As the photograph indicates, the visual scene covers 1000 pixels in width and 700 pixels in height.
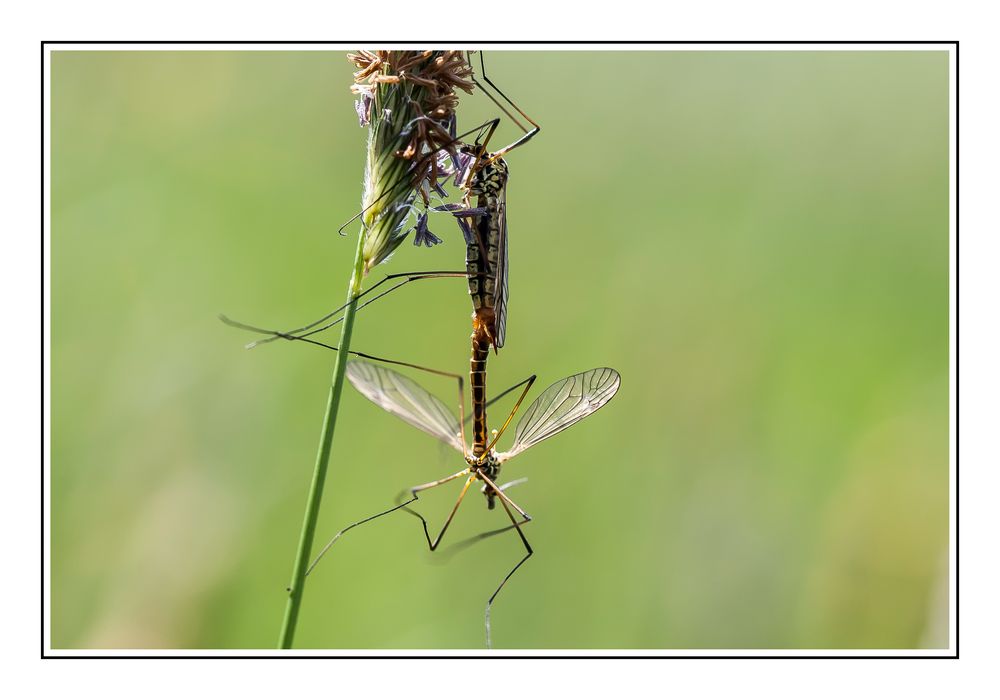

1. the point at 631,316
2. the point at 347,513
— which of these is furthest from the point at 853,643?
the point at 347,513

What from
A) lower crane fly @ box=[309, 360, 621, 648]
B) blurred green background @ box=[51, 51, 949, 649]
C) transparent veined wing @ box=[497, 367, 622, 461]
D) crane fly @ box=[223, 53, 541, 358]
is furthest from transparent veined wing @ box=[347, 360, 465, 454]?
blurred green background @ box=[51, 51, 949, 649]

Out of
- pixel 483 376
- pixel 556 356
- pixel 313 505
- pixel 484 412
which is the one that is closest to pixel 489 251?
pixel 483 376

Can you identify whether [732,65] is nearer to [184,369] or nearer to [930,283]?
[930,283]

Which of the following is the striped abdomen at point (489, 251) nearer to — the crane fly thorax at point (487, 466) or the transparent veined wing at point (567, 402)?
the transparent veined wing at point (567, 402)

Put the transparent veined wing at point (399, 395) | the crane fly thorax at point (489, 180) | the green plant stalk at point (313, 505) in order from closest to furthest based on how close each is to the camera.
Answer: the green plant stalk at point (313, 505), the transparent veined wing at point (399, 395), the crane fly thorax at point (489, 180)

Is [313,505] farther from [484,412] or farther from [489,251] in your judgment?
[489,251]

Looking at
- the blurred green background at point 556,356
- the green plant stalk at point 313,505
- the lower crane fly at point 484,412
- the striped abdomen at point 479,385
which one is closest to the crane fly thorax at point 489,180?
the striped abdomen at point 479,385
